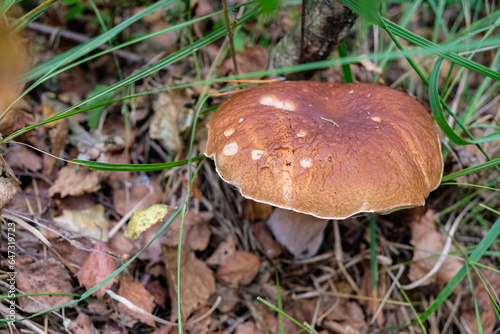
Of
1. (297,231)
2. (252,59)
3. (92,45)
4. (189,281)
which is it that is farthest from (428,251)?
(92,45)

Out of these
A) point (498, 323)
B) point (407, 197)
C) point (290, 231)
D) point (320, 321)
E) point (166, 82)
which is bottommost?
point (498, 323)

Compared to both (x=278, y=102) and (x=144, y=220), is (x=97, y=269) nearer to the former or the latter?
(x=144, y=220)

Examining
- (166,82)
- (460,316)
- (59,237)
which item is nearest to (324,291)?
(460,316)

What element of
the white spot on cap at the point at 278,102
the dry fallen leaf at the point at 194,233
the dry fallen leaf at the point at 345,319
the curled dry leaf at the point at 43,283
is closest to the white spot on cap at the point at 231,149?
the white spot on cap at the point at 278,102

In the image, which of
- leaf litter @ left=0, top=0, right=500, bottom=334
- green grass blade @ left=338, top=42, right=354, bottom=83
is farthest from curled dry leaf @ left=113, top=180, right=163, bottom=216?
green grass blade @ left=338, top=42, right=354, bottom=83

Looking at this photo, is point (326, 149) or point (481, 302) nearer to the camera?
point (326, 149)

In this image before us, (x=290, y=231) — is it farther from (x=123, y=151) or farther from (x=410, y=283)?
(x=123, y=151)
